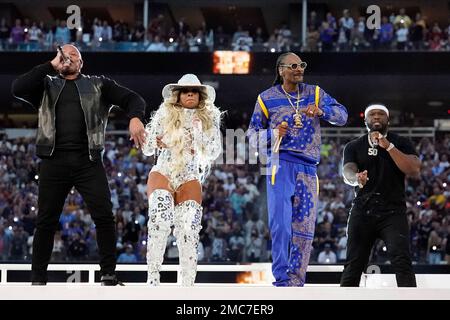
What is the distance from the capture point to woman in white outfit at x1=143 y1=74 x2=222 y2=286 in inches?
277

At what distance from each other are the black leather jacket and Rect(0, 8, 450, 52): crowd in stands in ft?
50.5

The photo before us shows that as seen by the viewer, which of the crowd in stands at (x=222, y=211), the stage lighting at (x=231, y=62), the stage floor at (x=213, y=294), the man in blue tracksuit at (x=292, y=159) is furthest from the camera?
the stage lighting at (x=231, y=62)

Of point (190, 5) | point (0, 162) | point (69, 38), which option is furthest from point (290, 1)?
point (0, 162)

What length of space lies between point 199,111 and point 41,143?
3.73 feet

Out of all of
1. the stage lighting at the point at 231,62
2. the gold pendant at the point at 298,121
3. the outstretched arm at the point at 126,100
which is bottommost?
the gold pendant at the point at 298,121

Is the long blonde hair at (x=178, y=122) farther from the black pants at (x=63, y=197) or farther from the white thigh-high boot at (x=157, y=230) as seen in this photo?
the black pants at (x=63, y=197)

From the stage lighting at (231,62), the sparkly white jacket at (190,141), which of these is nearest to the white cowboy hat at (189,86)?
the sparkly white jacket at (190,141)

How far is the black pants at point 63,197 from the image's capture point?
726 centimetres

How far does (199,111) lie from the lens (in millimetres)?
7484

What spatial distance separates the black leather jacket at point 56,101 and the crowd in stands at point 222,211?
8464 millimetres

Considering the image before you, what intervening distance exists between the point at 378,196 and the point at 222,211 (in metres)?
10.3

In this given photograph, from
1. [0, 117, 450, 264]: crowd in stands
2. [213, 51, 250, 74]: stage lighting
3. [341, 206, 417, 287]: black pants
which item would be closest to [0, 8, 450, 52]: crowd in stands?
[213, 51, 250, 74]: stage lighting

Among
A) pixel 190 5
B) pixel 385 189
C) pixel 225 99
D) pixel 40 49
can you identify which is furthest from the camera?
pixel 190 5
